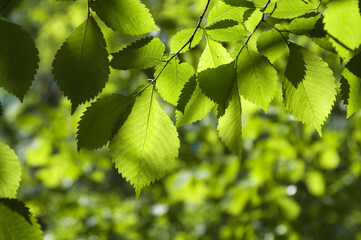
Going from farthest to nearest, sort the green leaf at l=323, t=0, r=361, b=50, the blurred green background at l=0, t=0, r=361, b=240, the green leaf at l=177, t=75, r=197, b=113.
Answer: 1. the blurred green background at l=0, t=0, r=361, b=240
2. the green leaf at l=177, t=75, r=197, b=113
3. the green leaf at l=323, t=0, r=361, b=50

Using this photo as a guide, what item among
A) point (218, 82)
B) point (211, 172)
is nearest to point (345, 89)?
point (218, 82)

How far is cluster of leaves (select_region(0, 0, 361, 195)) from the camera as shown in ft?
1.74

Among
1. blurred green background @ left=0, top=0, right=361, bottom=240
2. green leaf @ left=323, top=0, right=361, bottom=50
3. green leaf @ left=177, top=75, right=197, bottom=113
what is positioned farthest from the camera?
blurred green background @ left=0, top=0, right=361, bottom=240

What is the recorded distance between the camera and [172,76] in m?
0.61

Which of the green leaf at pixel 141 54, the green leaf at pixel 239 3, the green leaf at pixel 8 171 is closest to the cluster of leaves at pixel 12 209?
the green leaf at pixel 8 171

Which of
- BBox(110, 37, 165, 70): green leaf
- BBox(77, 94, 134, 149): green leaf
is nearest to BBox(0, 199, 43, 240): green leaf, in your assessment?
BBox(77, 94, 134, 149): green leaf

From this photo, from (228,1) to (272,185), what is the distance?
2238 mm

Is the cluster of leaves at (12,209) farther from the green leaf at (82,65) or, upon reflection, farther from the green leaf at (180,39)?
the green leaf at (180,39)

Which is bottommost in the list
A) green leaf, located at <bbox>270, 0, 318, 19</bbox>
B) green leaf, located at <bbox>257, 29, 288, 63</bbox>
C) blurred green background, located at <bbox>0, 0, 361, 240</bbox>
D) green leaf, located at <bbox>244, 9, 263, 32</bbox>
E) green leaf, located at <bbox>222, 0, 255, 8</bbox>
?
blurred green background, located at <bbox>0, 0, 361, 240</bbox>

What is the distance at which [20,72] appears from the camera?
538mm

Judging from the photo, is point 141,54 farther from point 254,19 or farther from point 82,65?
point 254,19

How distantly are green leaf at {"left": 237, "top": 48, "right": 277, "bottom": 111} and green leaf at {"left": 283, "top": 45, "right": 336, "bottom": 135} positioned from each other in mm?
31

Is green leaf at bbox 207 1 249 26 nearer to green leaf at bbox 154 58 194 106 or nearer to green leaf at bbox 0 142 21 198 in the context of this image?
green leaf at bbox 154 58 194 106

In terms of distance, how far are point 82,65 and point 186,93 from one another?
19 cm
